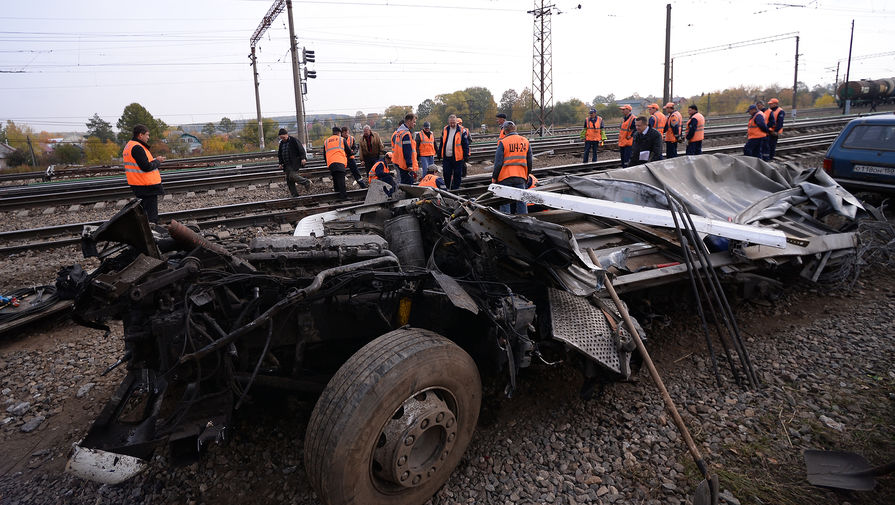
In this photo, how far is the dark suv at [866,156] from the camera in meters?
6.45

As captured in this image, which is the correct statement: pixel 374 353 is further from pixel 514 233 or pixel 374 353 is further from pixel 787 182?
pixel 787 182

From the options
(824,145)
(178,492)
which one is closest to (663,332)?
(178,492)

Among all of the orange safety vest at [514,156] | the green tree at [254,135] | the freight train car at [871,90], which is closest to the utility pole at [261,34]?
the green tree at [254,135]

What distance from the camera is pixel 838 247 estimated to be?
450cm

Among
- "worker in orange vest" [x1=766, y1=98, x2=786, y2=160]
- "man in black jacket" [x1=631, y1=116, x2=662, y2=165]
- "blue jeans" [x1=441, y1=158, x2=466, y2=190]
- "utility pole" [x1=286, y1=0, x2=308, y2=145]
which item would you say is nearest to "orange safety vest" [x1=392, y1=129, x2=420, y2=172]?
"blue jeans" [x1=441, y1=158, x2=466, y2=190]

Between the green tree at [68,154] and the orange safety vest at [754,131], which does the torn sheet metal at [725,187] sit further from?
the green tree at [68,154]

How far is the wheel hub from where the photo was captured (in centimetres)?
230

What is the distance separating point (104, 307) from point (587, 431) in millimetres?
2891

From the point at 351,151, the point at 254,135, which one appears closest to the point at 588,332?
the point at 351,151

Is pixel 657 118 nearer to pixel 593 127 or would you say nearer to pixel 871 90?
pixel 593 127

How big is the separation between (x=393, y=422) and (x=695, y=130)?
12395 mm

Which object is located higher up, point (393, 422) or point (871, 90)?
point (871, 90)

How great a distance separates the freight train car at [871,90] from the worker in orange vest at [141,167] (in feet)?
142

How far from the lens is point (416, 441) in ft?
7.93
